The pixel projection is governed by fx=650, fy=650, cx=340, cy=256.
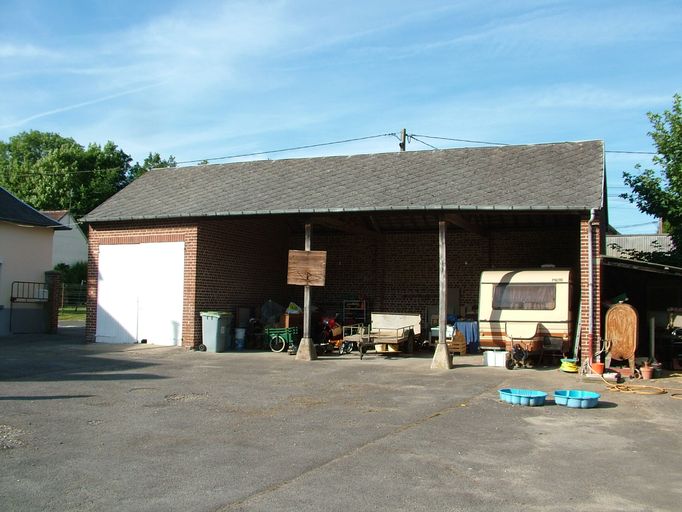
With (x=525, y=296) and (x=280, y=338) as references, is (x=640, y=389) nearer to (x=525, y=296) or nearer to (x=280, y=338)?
(x=525, y=296)

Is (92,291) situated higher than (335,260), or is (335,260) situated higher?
(335,260)

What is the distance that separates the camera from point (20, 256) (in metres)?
22.7

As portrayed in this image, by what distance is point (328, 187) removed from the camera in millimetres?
18172

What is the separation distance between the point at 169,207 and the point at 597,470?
14.7 meters

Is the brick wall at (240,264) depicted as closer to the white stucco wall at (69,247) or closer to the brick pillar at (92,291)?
the brick pillar at (92,291)

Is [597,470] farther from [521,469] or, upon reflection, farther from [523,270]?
[523,270]

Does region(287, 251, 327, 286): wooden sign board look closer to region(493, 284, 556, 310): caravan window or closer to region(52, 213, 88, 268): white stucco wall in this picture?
region(493, 284, 556, 310): caravan window

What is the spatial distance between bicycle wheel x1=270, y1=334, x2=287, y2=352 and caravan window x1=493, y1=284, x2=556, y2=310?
5.96 metres

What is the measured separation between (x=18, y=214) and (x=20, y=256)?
1.55 meters

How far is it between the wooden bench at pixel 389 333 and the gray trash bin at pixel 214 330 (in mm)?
3383

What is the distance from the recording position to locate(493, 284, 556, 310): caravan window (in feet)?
50.8

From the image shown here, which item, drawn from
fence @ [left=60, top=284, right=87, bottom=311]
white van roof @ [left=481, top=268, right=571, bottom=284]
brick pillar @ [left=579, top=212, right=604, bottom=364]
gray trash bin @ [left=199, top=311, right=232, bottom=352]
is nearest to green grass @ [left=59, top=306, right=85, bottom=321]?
fence @ [left=60, top=284, right=87, bottom=311]

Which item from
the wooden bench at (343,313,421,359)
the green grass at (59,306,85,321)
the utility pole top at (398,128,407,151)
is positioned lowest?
the green grass at (59,306,85,321)

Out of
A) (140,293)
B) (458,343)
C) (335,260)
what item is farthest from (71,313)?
(458,343)
